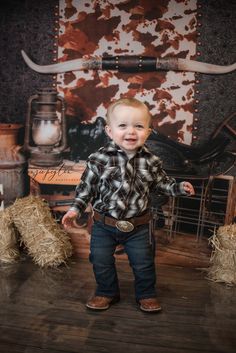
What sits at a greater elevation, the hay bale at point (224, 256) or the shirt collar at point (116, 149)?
the shirt collar at point (116, 149)

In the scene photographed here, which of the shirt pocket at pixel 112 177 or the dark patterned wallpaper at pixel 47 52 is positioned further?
the dark patterned wallpaper at pixel 47 52

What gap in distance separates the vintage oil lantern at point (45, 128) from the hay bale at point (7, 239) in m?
0.54

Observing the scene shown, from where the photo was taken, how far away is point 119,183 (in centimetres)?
248

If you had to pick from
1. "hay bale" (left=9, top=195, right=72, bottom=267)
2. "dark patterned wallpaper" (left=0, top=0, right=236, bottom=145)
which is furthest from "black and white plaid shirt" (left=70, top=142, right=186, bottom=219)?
"dark patterned wallpaper" (left=0, top=0, right=236, bottom=145)

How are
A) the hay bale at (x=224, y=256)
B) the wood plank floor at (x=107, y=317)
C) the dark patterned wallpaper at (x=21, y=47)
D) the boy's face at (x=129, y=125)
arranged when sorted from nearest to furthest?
the wood plank floor at (x=107, y=317) < the boy's face at (x=129, y=125) < the hay bale at (x=224, y=256) < the dark patterned wallpaper at (x=21, y=47)

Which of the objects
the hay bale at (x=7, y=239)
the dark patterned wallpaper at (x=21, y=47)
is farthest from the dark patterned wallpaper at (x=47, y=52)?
the hay bale at (x=7, y=239)

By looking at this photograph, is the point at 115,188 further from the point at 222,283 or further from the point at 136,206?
the point at 222,283

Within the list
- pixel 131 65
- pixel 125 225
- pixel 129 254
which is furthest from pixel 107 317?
pixel 131 65

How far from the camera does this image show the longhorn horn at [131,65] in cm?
320

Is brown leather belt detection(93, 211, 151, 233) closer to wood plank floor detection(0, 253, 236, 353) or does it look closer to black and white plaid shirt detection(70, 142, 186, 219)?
black and white plaid shirt detection(70, 142, 186, 219)

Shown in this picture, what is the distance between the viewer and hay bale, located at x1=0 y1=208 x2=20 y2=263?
3252 mm

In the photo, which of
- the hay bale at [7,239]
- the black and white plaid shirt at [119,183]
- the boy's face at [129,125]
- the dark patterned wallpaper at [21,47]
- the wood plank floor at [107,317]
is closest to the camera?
the wood plank floor at [107,317]

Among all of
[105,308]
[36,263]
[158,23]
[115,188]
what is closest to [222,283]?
[105,308]

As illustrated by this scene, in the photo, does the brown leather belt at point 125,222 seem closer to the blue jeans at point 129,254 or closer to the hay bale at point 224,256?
the blue jeans at point 129,254
